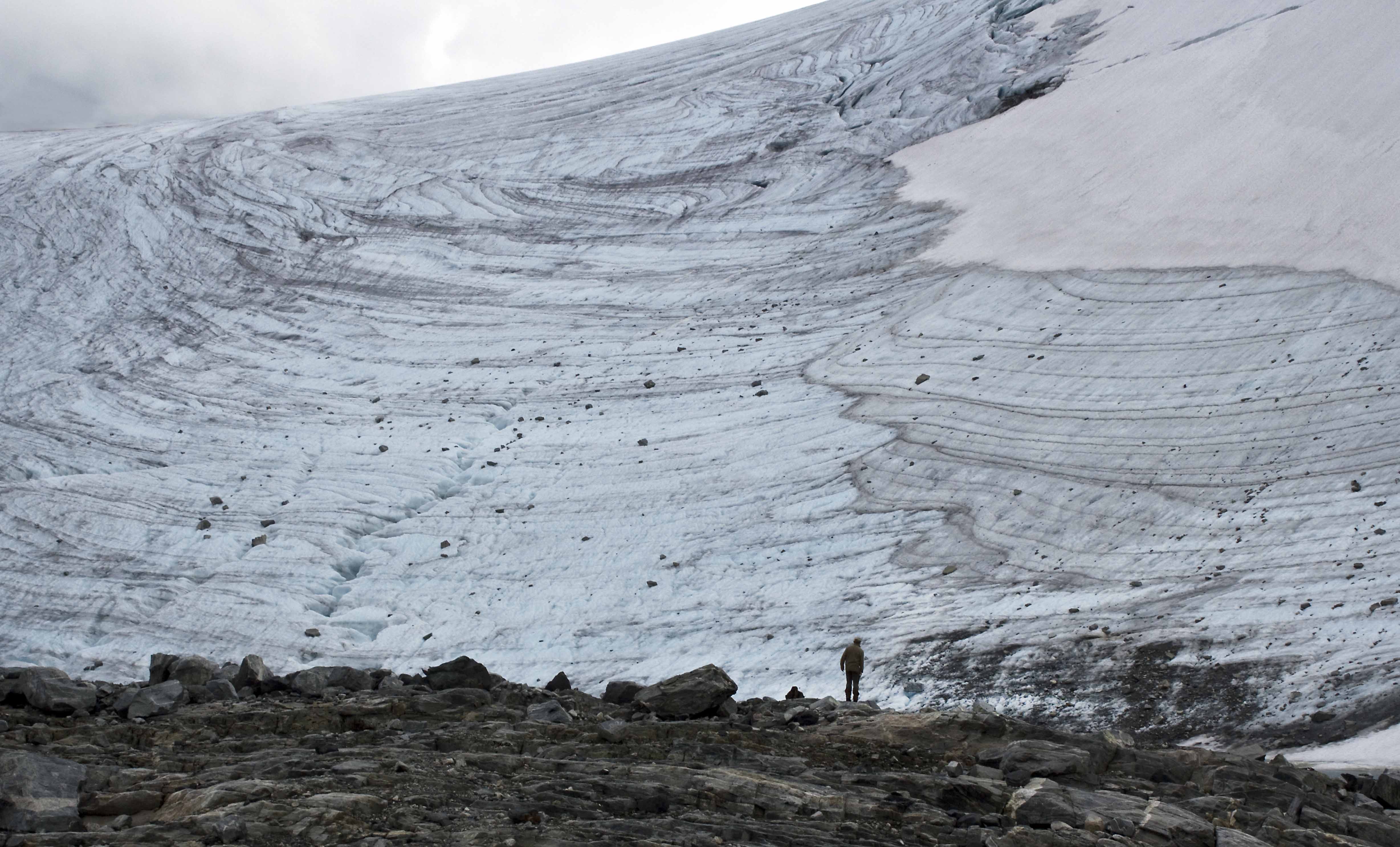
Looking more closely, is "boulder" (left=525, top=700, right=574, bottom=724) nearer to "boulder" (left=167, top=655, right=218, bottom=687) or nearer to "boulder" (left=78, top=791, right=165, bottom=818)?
"boulder" (left=78, top=791, right=165, bottom=818)

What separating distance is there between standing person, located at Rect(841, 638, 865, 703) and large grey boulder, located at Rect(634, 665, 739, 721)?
5.58 feet

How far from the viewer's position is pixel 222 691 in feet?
33.2

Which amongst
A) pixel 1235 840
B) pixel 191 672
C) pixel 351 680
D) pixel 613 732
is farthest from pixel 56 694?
pixel 1235 840

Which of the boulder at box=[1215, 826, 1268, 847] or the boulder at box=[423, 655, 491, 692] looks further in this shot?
the boulder at box=[423, 655, 491, 692]

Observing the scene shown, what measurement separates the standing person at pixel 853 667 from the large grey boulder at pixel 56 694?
611 centimetres

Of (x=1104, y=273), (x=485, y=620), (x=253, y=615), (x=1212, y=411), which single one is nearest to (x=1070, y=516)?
(x=1212, y=411)

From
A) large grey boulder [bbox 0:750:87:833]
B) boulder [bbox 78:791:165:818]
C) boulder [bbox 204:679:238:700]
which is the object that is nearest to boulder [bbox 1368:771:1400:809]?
boulder [bbox 78:791:165:818]

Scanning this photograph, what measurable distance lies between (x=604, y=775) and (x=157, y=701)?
13.4 feet

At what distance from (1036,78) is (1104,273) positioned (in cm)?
894

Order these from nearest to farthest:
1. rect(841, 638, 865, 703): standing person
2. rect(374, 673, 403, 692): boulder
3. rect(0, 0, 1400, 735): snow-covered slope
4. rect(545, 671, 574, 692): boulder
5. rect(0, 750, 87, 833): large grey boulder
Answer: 1. rect(0, 750, 87, 833): large grey boulder
2. rect(374, 673, 403, 692): boulder
3. rect(545, 671, 574, 692): boulder
4. rect(841, 638, 865, 703): standing person
5. rect(0, 0, 1400, 735): snow-covered slope

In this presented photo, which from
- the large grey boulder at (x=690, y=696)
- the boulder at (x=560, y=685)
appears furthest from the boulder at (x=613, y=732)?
the boulder at (x=560, y=685)

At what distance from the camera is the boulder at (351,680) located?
10672mm

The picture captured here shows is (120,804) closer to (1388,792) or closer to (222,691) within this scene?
(222,691)

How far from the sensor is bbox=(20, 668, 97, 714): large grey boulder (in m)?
9.55
